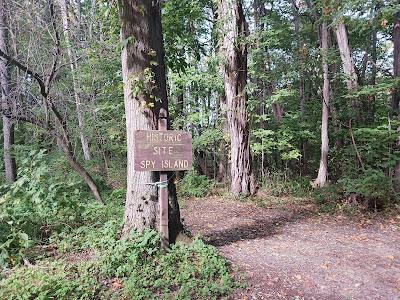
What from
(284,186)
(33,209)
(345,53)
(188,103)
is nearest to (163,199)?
(33,209)

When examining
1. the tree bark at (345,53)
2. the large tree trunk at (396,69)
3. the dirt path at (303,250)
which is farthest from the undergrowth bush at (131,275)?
the tree bark at (345,53)

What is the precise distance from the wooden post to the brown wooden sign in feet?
0.42

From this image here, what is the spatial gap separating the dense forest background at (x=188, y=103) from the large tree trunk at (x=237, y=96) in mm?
29

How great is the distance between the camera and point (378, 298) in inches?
135

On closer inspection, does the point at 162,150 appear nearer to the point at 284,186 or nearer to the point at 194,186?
the point at 194,186

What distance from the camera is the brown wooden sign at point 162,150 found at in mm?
3943

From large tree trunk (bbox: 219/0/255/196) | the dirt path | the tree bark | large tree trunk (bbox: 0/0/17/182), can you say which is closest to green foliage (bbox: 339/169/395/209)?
the dirt path

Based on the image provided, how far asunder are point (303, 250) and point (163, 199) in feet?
7.67

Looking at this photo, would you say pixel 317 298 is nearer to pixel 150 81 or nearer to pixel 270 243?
pixel 270 243

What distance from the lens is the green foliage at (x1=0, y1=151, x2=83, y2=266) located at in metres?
4.09

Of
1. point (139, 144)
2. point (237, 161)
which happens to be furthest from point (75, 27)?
point (237, 161)

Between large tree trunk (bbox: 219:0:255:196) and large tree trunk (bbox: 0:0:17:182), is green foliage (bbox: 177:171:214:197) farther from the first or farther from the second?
large tree trunk (bbox: 0:0:17:182)

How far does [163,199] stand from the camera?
4.12 m

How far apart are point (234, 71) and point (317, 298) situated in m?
6.21
